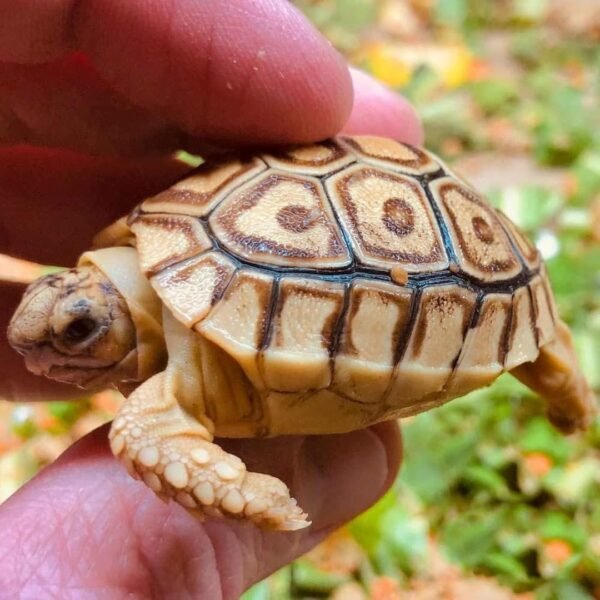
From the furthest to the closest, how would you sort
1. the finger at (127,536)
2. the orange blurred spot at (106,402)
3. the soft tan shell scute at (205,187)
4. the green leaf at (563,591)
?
the orange blurred spot at (106,402) < the green leaf at (563,591) < the soft tan shell scute at (205,187) < the finger at (127,536)

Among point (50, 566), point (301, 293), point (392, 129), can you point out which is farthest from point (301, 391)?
point (392, 129)

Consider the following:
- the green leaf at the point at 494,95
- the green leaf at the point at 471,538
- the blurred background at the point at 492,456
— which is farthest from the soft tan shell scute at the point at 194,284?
the green leaf at the point at 494,95

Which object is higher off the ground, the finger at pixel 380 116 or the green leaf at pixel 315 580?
the finger at pixel 380 116

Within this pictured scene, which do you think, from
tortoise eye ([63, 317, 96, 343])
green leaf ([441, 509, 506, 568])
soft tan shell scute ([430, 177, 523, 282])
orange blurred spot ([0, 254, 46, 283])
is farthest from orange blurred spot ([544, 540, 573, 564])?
orange blurred spot ([0, 254, 46, 283])

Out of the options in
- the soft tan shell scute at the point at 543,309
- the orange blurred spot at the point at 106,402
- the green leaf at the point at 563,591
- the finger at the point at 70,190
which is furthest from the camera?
the orange blurred spot at the point at 106,402

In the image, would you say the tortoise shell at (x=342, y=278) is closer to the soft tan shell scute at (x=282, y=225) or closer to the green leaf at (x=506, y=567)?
the soft tan shell scute at (x=282, y=225)

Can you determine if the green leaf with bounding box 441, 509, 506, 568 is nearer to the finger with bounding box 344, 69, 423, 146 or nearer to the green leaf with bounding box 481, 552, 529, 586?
the green leaf with bounding box 481, 552, 529, 586

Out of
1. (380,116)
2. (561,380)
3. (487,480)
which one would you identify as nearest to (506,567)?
(487,480)
